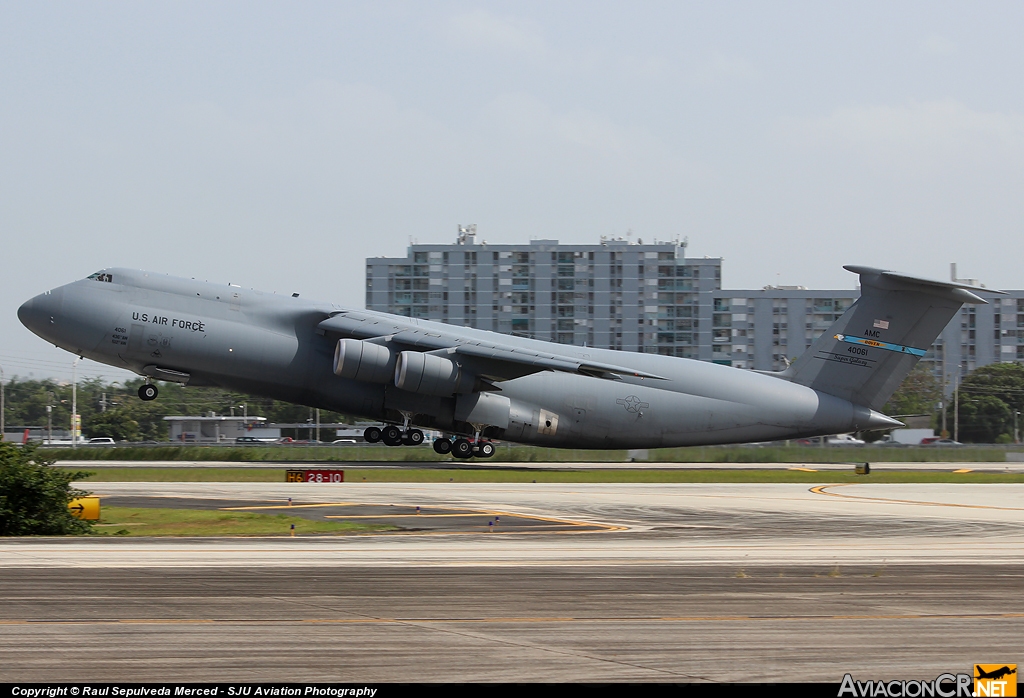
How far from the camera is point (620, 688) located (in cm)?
847

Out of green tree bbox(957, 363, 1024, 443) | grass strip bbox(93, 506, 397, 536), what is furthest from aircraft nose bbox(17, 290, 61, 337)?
green tree bbox(957, 363, 1024, 443)

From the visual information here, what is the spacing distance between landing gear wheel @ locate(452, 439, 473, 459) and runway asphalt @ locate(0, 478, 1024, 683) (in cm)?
1701

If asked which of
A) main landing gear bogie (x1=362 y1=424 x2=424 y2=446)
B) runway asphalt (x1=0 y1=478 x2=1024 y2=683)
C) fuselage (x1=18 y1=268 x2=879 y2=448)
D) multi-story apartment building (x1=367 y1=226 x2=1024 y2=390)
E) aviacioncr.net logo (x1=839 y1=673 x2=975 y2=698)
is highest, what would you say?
multi-story apartment building (x1=367 y1=226 x2=1024 y2=390)

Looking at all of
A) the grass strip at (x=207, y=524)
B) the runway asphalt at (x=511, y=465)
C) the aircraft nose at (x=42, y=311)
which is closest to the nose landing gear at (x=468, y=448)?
the runway asphalt at (x=511, y=465)

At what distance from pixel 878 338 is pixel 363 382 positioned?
67.7 ft

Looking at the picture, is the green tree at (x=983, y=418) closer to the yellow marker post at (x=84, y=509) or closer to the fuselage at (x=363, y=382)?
the fuselage at (x=363, y=382)

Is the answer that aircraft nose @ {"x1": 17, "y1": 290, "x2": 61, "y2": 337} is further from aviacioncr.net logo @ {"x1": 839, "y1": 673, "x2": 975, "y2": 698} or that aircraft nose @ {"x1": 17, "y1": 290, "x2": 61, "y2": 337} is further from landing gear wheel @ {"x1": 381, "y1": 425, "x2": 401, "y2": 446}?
aviacioncr.net logo @ {"x1": 839, "y1": 673, "x2": 975, "y2": 698}

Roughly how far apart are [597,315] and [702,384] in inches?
5086

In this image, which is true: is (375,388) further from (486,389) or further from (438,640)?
(438,640)

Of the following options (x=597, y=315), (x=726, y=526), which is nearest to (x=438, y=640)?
(x=726, y=526)

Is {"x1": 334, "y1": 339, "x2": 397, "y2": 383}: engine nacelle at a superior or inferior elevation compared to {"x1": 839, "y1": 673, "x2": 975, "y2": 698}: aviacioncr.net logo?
superior

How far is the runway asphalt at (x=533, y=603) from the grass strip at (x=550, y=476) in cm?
1367

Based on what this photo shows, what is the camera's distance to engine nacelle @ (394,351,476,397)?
3838 cm

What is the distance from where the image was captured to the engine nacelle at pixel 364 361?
38.0 m
